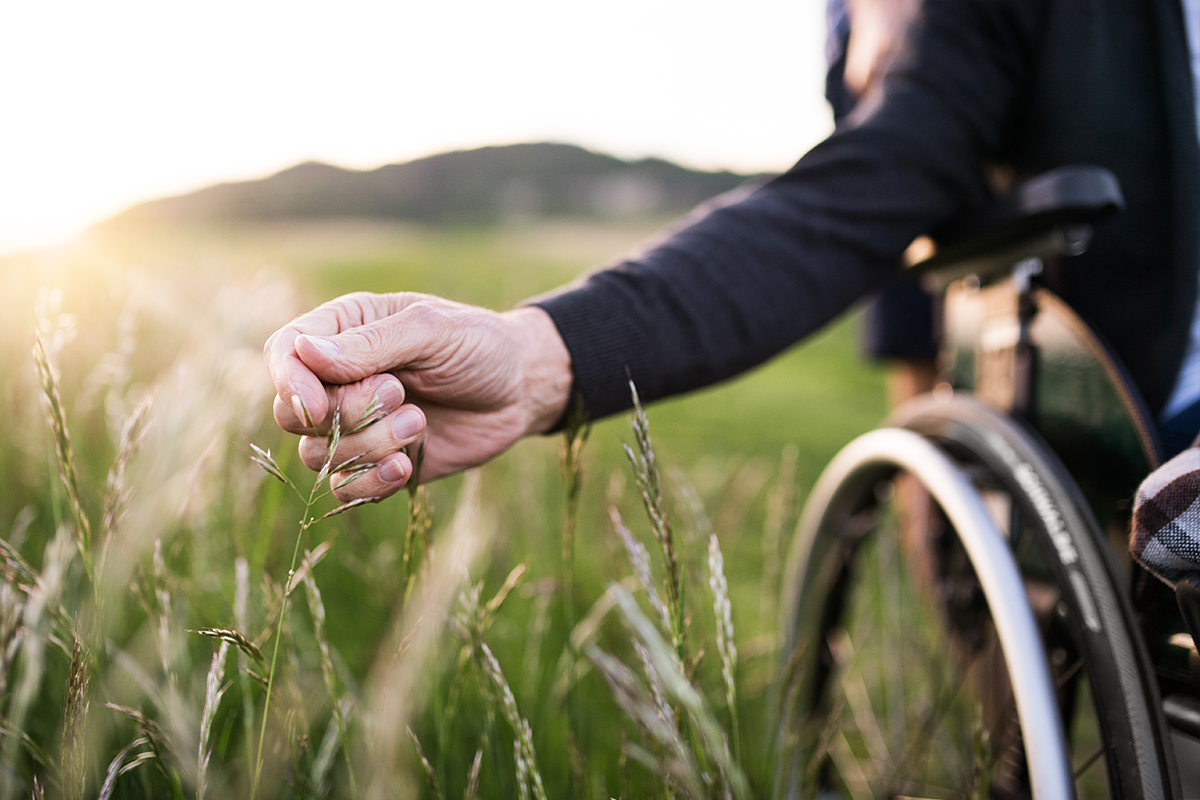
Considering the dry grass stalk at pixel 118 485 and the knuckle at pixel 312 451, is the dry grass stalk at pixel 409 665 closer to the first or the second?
the knuckle at pixel 312 451

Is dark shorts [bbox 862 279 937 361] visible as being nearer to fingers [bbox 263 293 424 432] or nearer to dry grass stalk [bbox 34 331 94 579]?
→ fingers [bbox 263 293 424 432]

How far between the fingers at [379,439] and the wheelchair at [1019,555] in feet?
1.26

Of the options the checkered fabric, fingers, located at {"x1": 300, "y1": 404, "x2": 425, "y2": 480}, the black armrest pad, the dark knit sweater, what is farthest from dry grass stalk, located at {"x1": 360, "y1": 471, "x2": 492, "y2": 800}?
the black armrest pad

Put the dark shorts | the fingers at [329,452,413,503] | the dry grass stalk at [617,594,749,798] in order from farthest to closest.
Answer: the dark shorts
the fingers at [329,452,413,503]
the dry grass stalk at [617,594,749,798]

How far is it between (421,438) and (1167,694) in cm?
80

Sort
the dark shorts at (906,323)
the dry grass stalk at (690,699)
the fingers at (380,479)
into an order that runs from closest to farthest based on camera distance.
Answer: the dry grass stalk at (690,699) → the fingers at (380,479) → the dark shorts at (906,323)

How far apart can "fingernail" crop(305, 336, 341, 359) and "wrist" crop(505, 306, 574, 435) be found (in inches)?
8.9

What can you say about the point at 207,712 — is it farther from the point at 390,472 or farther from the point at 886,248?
the point at 886,248

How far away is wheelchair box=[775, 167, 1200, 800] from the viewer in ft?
2.06

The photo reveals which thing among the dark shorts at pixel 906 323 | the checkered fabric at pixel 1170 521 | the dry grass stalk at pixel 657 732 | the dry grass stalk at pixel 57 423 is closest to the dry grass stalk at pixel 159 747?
the dry grass stalk at pixel 57 423

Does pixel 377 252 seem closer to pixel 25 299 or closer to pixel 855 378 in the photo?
pixel 855 378

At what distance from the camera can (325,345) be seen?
0.55 metres

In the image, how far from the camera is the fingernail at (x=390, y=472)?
0.58 metres

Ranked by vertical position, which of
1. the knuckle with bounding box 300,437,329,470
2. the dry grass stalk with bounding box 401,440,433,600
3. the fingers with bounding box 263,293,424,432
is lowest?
the dry grass stalk with bounding box 401,440,433,600
